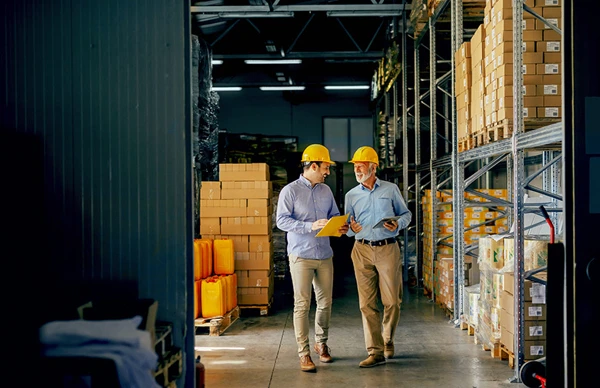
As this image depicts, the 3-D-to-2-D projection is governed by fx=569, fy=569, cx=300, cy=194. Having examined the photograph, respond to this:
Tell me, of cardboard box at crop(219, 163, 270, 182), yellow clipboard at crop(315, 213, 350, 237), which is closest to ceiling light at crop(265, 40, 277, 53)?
cardboard box at crop(219, 163, 270, 182)

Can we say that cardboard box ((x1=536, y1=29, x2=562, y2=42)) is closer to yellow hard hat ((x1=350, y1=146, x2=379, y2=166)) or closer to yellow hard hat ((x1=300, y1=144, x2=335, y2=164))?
yellow hard hat ((x1=350, y1=146, x2=379, y2=166))

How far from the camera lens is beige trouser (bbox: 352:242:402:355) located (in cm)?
590

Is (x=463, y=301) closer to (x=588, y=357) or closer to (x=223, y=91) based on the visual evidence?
(x=588, y=357)

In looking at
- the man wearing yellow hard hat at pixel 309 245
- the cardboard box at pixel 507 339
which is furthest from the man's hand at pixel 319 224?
the cardboard box at pixel 507 339

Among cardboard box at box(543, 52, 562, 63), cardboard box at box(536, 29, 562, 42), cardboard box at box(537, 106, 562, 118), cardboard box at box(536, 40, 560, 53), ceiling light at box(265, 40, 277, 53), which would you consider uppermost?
ceiling light at box(265, 40, 277, 53)

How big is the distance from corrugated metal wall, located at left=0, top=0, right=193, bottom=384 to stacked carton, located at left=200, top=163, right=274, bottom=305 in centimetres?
579

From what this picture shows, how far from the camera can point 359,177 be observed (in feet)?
20.2

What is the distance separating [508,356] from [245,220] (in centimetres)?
435

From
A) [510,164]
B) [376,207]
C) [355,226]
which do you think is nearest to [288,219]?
[355,226]

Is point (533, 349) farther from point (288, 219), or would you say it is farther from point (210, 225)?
point (210, 225)

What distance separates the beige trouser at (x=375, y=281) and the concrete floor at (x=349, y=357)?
0.37 m

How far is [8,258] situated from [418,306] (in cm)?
725

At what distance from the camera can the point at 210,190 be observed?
29.6ft

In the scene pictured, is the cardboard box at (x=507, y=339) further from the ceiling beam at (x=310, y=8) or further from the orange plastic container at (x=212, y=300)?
the ceiling beam at (x=310, y=8)
